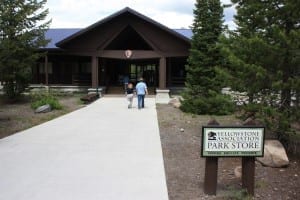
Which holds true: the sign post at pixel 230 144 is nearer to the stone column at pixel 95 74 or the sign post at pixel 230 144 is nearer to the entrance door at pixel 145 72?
the stone column at pixel 95 74

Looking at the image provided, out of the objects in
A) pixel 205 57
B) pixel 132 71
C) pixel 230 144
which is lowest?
pixel 230 144

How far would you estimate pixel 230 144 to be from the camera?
6.36 m

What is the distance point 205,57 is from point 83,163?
427 inches

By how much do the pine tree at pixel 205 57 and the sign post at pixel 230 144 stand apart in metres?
11.1

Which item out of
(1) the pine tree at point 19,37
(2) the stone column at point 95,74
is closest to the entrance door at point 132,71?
(2) the stone column at point 95,74

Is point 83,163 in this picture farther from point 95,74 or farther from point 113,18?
point 113,18

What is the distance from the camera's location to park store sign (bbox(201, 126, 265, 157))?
630 cm

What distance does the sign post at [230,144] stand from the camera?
630 cm

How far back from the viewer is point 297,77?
8734 millimetres

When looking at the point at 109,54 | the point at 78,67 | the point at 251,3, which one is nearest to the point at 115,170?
the point at 251,3

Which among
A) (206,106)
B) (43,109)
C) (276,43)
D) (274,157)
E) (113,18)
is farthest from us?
(113,18)

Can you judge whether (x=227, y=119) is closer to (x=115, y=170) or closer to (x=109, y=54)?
(x=115, y=170)

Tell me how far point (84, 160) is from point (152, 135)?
376 cm

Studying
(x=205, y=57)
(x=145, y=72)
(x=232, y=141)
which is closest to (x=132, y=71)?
(x=145, y=72)
